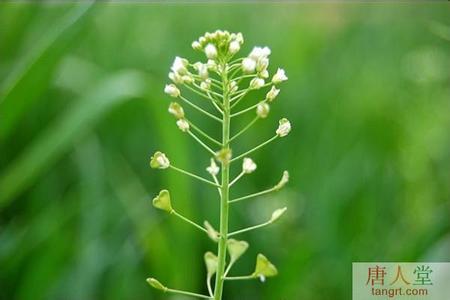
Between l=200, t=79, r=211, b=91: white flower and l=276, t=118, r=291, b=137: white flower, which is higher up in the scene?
l=200, t=79, r=211, b=91: white flower

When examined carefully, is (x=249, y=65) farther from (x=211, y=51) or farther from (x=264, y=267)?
(x=264, y=267)

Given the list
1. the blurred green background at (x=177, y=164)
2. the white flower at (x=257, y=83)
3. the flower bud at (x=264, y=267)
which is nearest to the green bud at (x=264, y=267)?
the flower bud at (x=264, y=267)

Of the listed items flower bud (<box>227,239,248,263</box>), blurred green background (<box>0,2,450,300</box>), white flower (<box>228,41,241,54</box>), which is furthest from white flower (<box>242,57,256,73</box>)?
blurred green background (<box>0,2,450,300</box>)

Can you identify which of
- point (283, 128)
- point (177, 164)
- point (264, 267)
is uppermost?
point (177, 164)

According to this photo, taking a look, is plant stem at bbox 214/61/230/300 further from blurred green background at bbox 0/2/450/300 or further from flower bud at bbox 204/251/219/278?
blurred green background at bbox 0/2/450/300

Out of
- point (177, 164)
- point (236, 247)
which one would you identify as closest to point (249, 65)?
point (236, 247)

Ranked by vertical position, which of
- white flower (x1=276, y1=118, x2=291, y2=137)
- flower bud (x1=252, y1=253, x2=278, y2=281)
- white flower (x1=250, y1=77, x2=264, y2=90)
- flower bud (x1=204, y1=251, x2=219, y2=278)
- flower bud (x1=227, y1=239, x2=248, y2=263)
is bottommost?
flower bud (x1=252, y1=253, x2=278, y2=281)
